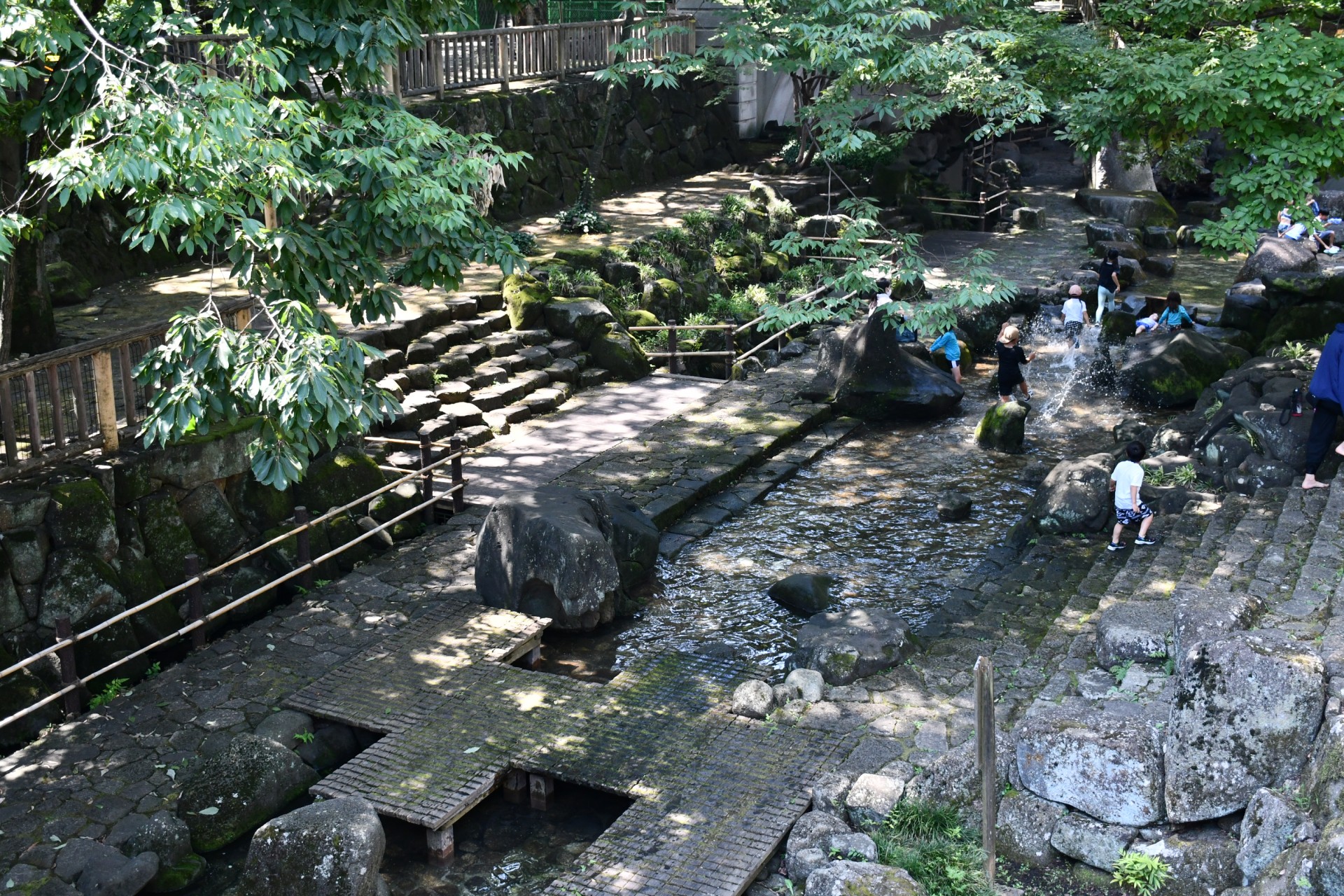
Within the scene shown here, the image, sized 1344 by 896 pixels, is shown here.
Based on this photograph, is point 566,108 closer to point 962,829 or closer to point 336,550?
point 336,550

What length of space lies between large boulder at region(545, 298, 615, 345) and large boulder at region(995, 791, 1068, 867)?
11289 millimetres

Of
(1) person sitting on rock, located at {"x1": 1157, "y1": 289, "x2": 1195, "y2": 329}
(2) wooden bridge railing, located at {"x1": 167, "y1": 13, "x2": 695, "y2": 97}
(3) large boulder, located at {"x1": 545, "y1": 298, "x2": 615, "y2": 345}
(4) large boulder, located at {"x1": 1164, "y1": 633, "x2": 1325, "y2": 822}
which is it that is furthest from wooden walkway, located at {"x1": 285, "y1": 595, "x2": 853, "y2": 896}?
(1) person sitting on rock, located at {"x1": 1157, "y1": 289, "x2": 1195, "y2": 329}

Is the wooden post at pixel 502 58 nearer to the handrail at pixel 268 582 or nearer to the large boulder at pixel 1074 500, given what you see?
the handrail at pixel 268 582

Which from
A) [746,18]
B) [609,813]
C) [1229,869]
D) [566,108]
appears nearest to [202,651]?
[609,813]

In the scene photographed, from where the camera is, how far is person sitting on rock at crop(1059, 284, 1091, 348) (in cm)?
2023

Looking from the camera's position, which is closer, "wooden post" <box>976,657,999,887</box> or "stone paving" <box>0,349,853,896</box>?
"wooden post" <box>976,657,999,887</box>

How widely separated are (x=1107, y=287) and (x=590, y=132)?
10273 mm

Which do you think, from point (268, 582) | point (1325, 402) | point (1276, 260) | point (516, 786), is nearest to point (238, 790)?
point (516, 786)

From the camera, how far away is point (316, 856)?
7.70 meters

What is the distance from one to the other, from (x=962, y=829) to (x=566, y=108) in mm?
19429

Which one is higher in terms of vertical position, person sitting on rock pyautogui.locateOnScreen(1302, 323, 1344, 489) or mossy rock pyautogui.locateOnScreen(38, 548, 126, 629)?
person sitting on rock pyautogui.locateOnScreen(1302, 323, 1344, 489)

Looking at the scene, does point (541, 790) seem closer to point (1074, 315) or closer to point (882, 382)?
point (882, 382)

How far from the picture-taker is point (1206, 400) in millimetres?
16125

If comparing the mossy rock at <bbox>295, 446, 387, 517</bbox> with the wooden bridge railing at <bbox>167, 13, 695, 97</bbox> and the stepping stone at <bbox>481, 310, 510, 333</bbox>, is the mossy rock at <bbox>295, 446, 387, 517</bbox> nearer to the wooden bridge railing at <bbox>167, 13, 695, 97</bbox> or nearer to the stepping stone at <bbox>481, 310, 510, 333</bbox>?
the stepping stone at <bbox>481, 310, 510, 333</bbox>
